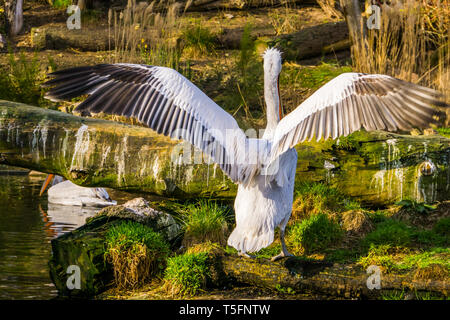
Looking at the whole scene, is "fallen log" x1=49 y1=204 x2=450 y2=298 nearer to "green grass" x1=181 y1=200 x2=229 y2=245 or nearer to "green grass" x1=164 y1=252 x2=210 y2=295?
"green grass" x1=164 y1=252 x2=210 y2=295

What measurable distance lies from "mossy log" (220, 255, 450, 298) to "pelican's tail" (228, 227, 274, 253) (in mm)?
94

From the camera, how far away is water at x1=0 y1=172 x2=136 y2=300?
5.09 metres

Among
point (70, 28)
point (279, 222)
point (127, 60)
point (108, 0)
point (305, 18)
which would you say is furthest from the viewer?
point (108, 0)

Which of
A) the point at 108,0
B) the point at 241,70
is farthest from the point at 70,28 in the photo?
the point at 241,70

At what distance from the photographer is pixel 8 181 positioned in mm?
9008

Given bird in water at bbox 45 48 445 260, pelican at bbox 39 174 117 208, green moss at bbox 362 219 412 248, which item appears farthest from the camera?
pelican at bbox 39 174 117 208

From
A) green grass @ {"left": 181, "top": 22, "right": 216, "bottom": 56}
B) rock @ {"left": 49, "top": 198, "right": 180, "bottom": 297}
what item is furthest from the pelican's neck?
green grass @ {"left": 181, "top": 22, "right": 216, "bottom": 56}

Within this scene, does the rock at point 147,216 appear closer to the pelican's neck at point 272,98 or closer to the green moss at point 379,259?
the pelican's neck at point 272,98

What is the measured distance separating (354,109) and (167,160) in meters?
2.49

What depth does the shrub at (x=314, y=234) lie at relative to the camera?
18.8ft

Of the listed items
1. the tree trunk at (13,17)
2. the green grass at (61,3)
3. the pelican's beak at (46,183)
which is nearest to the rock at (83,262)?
the pelican's beak at (46,183)

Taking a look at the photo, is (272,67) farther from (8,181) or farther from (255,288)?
(8,181)

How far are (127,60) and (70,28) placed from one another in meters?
3.79

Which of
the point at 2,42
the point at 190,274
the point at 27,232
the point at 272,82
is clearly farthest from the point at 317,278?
the point at 2,42
